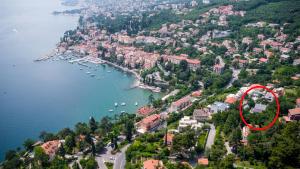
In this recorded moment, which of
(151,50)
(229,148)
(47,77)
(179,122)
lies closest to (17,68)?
(47,77)

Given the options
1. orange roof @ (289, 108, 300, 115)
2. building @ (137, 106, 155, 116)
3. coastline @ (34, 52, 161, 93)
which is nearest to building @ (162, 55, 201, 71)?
coastline @ (34, 52, 161, 93)

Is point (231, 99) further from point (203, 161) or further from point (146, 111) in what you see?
point (203, 161)

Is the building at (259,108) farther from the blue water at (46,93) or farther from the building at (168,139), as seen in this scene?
the blue water at (46,93)

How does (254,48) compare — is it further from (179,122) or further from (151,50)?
(179,122)

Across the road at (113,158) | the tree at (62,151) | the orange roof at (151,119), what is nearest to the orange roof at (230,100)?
the orange roof at (151,119)

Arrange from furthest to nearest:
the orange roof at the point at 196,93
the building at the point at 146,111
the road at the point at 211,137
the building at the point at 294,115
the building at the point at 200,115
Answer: the orange roof at the point at 196,93 < the building at the point at 146,111 < the building at the point at 200,115 < the building at the point at 294,115 < the road at the point at 211,137
